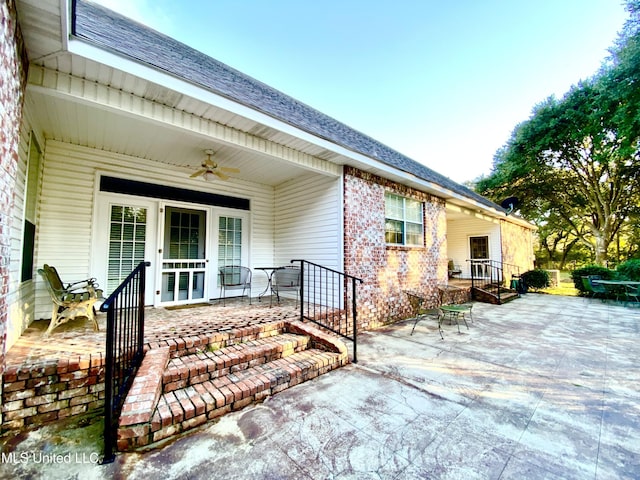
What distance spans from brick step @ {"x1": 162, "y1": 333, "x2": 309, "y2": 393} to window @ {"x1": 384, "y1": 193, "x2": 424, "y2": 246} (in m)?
3.51

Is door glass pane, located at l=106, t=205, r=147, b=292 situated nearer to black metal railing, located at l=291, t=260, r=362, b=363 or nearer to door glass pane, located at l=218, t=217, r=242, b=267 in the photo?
door glass pane, located at l=218, t=217, r=242, b=267

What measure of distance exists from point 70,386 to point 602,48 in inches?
720

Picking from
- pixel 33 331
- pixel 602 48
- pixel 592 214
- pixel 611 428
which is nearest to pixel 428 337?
pixel 611 428

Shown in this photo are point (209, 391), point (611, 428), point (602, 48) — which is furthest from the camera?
point (602, 48)

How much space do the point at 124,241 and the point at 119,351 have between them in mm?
3238

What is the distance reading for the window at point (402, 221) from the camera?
6.27m

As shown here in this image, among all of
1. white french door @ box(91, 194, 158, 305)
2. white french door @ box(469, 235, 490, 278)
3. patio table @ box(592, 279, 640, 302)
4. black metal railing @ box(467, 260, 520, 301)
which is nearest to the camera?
white french door @ box(91, 194, 158, 305)

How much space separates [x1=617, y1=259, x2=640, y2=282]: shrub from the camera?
8977 mm

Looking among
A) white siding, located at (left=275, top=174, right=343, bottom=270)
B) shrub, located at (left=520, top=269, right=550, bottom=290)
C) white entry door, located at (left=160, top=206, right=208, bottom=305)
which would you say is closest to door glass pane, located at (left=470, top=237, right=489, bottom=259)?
shrub, located at (left=520, top=269, right=550, bottom=290)

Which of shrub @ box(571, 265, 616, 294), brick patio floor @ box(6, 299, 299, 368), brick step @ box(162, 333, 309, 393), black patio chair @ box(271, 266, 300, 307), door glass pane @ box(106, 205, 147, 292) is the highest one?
door glass pane @ box(106, 205, 147, 292)

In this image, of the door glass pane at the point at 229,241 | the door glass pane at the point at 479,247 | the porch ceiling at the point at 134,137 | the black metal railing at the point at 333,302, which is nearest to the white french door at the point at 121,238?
the porch ceiling at the point at 134,137

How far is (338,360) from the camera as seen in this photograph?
346 centimetres

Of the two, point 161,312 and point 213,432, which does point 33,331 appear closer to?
point 161,312

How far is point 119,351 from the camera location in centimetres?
223
